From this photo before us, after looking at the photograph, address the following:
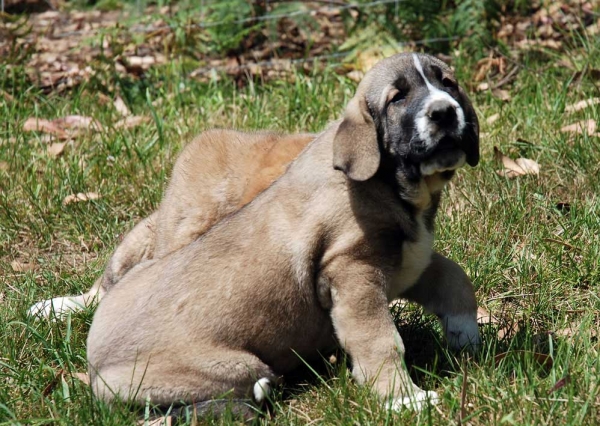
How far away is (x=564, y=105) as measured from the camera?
7469 mm

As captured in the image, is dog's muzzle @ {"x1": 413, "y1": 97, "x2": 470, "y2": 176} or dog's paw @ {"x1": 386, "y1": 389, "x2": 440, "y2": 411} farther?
dog's muzzle @ {"x1": 413, "y1": 97, "x2": 470, "y2": 176}

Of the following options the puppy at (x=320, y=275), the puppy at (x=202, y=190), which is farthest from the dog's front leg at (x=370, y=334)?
the puppy at (x=202, y=190)

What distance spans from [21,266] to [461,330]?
3.17 meters

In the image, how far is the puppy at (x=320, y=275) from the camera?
4.53 metres

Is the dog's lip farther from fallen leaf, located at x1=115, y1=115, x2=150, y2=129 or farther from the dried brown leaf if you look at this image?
fallen leaf, located at x1=115, y1=115, x2=150, y2=129

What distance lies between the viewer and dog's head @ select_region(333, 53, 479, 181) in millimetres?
4535

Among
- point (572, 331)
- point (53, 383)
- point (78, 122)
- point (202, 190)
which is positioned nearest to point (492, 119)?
point (202, 190)

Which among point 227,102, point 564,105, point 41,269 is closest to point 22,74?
point 227,102

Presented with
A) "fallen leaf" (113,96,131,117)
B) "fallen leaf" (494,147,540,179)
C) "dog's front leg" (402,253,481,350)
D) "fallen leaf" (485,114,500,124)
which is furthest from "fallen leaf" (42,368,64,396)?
"fallen leaf" (485,114,500,124)

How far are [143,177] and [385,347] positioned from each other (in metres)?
3.37

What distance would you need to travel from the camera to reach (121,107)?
8523 mm

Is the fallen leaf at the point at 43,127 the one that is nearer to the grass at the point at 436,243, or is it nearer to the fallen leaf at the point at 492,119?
the grass at the point at 436,243

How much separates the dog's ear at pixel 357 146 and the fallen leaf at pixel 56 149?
3614mm

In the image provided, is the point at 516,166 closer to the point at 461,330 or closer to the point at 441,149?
the point at 461,330
